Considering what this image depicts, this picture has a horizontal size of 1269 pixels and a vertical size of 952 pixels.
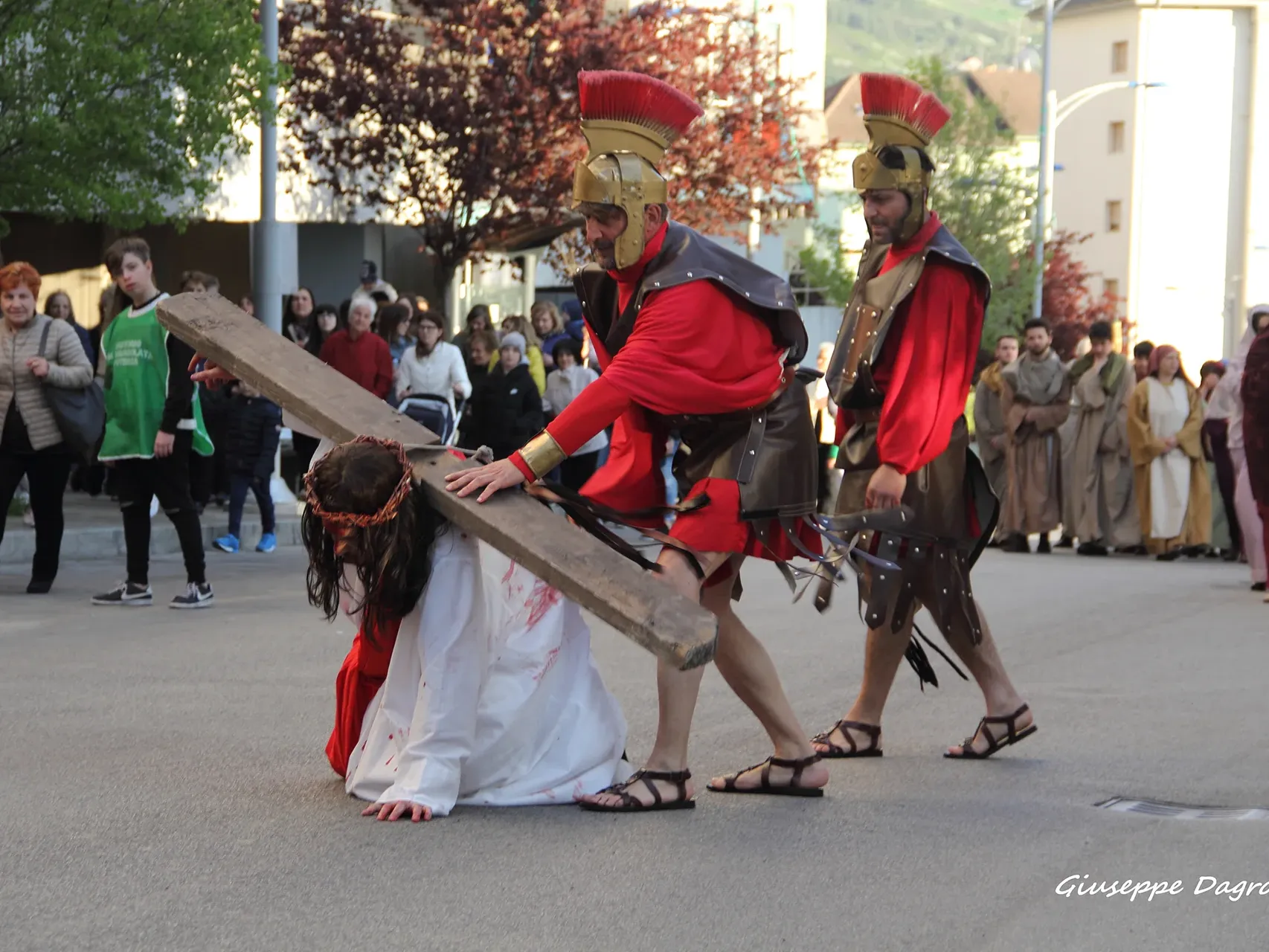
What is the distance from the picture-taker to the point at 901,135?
643 centimetres

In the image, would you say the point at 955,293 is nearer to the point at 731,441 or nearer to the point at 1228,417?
the point at 731,441

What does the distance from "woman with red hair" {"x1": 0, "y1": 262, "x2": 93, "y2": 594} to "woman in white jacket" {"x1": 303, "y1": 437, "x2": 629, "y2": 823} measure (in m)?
5.54

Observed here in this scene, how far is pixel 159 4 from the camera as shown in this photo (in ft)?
47.1

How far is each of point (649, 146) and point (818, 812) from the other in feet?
6.60

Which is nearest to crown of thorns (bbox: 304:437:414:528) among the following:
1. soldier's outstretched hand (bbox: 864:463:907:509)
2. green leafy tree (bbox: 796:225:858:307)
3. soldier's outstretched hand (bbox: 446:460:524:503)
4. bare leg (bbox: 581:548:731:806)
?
soldier's outstretched hand (bbox: 446:460:524:503)

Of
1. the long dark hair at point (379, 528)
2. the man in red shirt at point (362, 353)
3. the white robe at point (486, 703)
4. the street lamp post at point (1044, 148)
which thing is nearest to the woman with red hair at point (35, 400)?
the man in red shirt at point (362, 353)

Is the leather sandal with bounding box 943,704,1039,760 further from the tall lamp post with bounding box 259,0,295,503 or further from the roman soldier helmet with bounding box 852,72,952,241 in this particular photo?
the tall lamp post with bounding box 259,0,295,503

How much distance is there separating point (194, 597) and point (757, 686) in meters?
5.44

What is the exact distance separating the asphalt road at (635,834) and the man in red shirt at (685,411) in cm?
33

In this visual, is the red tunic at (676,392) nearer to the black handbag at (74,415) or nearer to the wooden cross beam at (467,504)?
the wooden cross beam at (467,504)

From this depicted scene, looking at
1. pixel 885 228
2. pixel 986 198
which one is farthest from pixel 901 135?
pixel 986 198

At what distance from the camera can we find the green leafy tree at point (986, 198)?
4256 centimetres

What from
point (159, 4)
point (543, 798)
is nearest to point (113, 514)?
point (159, 4)

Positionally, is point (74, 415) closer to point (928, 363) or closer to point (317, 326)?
point (928, 363)
